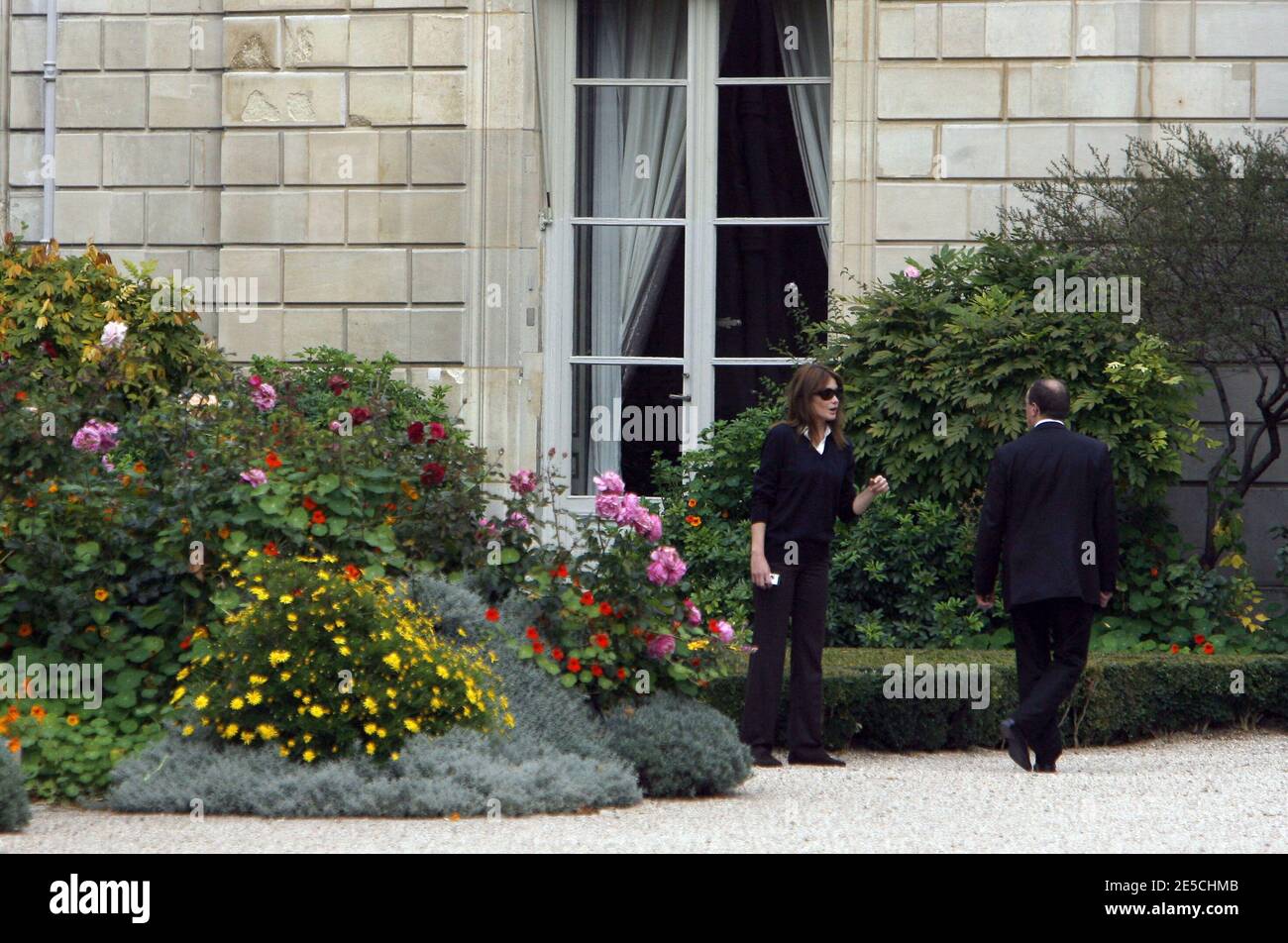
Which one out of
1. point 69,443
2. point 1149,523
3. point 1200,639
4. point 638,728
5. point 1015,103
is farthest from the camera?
point 1015,103

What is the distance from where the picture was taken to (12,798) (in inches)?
234

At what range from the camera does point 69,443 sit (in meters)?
7.70

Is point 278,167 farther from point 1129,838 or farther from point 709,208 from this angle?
point 1129,838

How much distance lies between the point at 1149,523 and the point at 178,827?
22.3 feet

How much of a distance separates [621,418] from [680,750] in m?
6.09

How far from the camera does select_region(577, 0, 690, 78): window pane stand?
1295 cm

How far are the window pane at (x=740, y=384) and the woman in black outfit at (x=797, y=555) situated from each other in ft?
15.2

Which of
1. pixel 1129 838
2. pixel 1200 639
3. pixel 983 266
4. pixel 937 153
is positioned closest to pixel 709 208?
pixel 937 153

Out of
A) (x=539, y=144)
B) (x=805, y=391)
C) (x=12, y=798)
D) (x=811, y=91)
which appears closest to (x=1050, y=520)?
(x=805, y=391)

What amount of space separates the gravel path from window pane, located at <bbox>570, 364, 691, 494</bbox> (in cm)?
505

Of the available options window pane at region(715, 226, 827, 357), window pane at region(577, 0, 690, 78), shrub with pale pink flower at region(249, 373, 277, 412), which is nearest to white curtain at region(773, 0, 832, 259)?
window pane at region(715, 226, 827, 357)

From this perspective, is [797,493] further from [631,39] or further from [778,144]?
[631,39]

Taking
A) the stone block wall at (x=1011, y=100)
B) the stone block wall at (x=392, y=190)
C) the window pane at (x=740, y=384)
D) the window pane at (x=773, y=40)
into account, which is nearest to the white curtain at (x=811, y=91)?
the window pane at (x=773, y=40)

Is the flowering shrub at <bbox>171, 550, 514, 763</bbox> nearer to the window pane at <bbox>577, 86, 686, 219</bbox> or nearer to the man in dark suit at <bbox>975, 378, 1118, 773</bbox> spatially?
the man in dark suit at <bbox>975, 378, 1118, 773</bbox>
